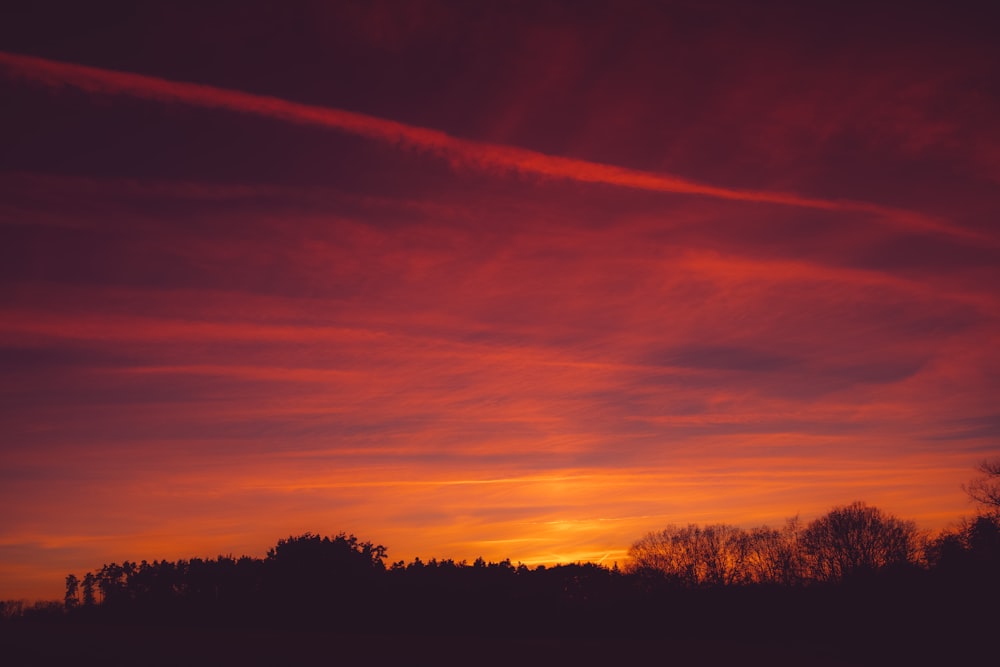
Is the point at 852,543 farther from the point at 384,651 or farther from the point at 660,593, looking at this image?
the point at 384,651

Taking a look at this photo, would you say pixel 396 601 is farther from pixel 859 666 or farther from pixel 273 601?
pixel 859 666

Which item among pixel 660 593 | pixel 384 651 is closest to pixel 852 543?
pixel 660 593

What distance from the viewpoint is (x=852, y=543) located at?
11119 cm

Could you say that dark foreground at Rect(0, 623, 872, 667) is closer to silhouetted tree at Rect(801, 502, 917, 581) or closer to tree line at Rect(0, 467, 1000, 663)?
tree line at Rect(0, 467, 1000, 663)

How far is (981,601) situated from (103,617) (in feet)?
360

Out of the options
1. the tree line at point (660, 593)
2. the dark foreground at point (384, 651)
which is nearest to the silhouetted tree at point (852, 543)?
the tree line at point (660, 593)

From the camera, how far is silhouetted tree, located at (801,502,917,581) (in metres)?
106

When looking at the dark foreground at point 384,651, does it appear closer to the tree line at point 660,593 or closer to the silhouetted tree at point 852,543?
the tree line at point 660,593

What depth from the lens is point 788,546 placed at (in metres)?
125

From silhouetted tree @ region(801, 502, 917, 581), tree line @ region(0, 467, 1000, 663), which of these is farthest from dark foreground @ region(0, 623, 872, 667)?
silhouetted tree @ region(801, 502, 917, 581)

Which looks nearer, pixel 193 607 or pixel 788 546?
pixel 193 607

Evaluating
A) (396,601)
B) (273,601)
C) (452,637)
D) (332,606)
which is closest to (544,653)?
(452,637)

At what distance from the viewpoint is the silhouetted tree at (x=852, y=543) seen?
349 feet

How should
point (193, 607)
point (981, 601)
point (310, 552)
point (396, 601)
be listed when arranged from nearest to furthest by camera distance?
point (981, 601) < point (396, 601) < point (193, 607) < point (310, 552)
